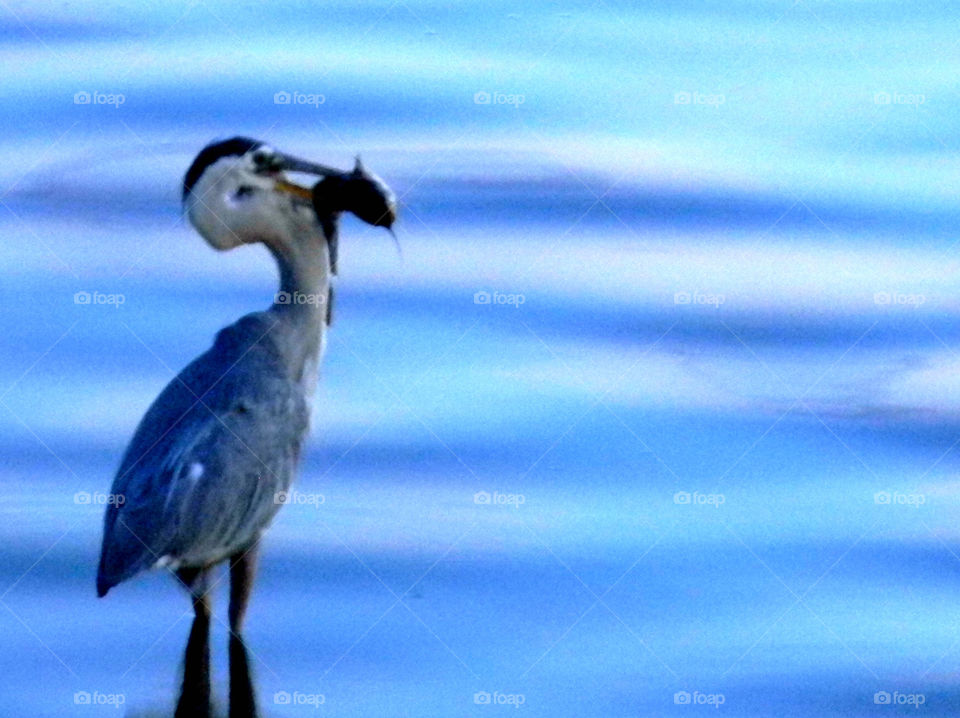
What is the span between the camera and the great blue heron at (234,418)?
A: 305cm

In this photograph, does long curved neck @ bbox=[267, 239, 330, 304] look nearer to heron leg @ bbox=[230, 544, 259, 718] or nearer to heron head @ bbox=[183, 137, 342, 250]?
heron head @ bbox=[183, 137, 342, 250]

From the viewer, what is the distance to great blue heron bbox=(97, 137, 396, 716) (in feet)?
10.0

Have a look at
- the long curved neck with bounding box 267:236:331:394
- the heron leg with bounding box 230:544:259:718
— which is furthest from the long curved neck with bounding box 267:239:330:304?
the heron leg with bounding box 230:544:259:718

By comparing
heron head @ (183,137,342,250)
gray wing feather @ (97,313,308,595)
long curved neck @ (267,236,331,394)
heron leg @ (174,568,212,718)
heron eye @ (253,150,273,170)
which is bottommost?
heron leg @ (174,568,212,718)

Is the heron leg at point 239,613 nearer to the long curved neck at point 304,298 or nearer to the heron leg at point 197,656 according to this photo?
the heron leg at point 197,656

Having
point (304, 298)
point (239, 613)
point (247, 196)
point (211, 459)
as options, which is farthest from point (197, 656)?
point (247, 196)

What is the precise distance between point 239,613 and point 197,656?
0.07 meters

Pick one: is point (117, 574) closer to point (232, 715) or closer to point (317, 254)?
point (232, 715)

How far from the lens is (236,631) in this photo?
3094 millimetres

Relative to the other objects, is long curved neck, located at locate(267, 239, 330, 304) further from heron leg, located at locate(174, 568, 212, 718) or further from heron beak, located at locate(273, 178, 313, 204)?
heron leg, located at locate(174, 568, 212, 718)

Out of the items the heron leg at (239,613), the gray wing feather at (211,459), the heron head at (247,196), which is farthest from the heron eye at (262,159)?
the heron leg at (239,613)

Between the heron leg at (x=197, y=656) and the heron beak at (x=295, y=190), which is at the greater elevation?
the heron beak at (x=295, y=190)

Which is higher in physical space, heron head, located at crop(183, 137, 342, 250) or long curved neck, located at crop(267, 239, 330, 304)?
heron head, located at crop(183, 137, 342, 250)

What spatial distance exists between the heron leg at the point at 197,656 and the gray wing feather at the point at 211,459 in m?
0.03
